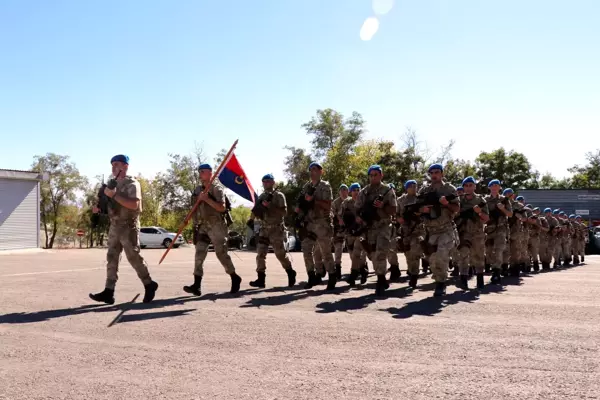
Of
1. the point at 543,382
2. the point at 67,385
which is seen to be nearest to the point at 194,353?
the point at 67,385

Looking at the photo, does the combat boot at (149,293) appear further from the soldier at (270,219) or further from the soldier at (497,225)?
the soldier at (497,225)

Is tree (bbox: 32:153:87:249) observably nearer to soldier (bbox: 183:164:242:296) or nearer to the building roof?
the building roof

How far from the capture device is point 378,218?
331 inches

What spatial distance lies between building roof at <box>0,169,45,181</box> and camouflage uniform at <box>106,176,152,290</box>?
2634 centimetres

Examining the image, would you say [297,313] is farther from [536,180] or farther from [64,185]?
[536,180]

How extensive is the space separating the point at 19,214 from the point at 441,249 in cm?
2899

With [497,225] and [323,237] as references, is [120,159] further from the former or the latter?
[497,225]

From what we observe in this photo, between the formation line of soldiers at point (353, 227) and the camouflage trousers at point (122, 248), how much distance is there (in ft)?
0.04

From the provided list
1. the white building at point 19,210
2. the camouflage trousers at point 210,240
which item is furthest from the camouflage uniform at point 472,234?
the white building at point 19,210

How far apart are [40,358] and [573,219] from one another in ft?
63.9

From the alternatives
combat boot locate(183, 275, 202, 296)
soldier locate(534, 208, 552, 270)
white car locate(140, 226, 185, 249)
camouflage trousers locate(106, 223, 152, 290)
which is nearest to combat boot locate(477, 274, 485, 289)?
combat boot locate(183, 275, 202, 296)

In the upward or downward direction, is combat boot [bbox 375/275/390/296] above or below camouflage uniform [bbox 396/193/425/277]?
below

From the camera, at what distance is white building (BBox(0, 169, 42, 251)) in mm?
29938

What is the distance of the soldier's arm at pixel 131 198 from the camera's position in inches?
284
